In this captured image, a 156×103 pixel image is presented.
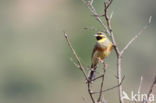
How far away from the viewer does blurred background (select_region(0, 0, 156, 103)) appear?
23577 mm

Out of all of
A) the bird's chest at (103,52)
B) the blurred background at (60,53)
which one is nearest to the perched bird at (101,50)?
the bird's chest at (103,52)

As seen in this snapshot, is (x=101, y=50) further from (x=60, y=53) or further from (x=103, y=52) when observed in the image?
(x=60, y=53)

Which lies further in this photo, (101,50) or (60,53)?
(60,53)

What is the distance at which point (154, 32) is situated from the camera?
92.1 feet

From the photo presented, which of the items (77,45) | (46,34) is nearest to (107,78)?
(77,45)

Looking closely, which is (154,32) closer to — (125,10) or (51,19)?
(125,10)

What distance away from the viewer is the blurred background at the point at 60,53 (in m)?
23.6

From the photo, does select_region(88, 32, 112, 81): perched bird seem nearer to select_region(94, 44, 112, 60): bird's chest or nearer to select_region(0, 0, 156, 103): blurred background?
select_region(94, 44, 112, 60): bird's chest

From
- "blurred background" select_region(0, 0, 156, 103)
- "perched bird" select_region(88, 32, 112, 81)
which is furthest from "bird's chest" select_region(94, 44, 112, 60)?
"blurred background" select_region(0, 0, 156, 103)

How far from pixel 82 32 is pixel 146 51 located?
7.78ft

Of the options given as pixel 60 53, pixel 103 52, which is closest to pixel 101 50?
pixel 103 52

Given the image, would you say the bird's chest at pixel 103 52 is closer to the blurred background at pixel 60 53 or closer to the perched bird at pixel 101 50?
the perched bird at pixel 101 50

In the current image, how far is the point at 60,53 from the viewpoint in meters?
26.6

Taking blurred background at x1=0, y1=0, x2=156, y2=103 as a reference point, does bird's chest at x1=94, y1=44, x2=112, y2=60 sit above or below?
above
